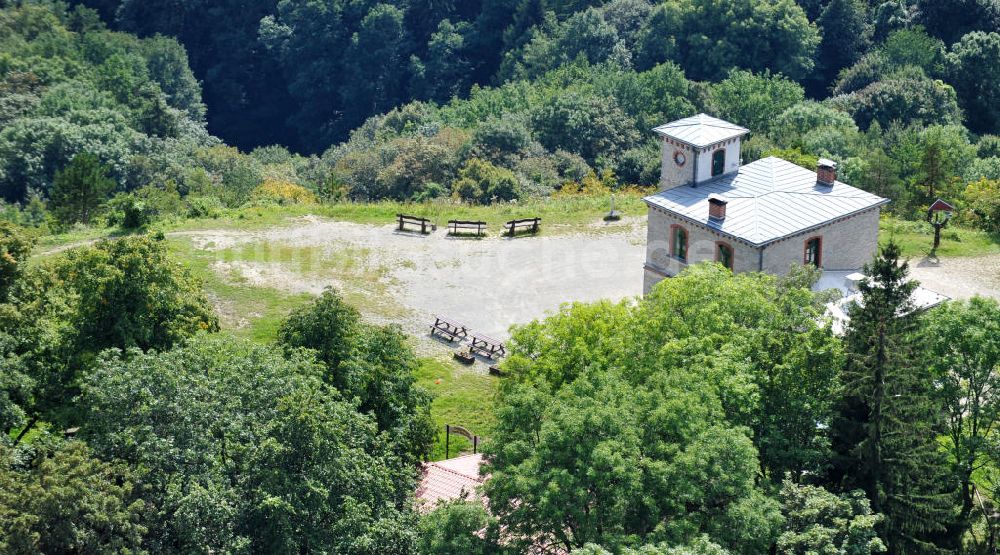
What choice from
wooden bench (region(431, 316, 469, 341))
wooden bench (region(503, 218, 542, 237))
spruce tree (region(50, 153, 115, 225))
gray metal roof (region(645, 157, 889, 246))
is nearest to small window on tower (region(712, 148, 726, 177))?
gray metal roof (region(645, 157, 889, 246))

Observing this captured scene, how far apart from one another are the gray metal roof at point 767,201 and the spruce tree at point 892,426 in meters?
11.4

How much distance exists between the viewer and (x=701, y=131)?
59875 mm

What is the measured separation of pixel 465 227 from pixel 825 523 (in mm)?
32451

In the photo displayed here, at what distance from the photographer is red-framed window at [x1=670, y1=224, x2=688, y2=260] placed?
188 ft

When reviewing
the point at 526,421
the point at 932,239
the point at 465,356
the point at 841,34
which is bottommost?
the point at 465,356

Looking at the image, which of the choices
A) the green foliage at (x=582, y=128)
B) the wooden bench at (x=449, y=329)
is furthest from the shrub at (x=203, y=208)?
the green foliage at (x=582, y=128)

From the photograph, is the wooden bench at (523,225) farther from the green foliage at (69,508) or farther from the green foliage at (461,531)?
the green foliage at (69,508)

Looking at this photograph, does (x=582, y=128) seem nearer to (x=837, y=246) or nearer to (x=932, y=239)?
(x=932, y=239)

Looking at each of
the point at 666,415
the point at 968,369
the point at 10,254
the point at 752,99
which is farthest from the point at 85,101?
the point at 968,369

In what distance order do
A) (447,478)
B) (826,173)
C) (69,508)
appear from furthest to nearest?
(826,173)
(447,478)
(69,508)

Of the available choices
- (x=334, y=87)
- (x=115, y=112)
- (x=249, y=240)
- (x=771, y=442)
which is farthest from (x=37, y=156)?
(x=771, y=442)

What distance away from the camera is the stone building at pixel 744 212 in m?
54.9

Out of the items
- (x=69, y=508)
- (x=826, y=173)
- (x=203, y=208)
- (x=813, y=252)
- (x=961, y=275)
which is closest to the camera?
(x=69, y=508)

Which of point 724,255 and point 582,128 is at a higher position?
point 724,255
